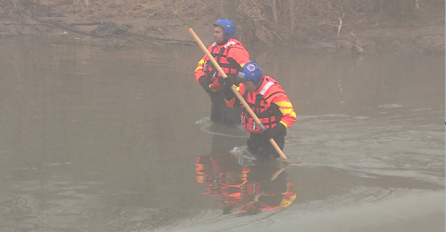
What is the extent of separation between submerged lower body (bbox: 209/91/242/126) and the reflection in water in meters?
1.22

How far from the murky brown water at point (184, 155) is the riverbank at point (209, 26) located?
604 cm

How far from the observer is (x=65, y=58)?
14305 mm

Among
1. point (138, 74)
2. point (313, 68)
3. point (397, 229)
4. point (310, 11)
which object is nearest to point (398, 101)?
point (313, 68)

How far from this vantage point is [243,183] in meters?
5.91

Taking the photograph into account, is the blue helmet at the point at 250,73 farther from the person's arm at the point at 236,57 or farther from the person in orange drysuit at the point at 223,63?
the person's arm at the point at 236,57

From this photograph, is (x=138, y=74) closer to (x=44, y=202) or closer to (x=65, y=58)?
(x=65, y=58)

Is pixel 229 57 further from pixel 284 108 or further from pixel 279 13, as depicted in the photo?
pixel 279 13

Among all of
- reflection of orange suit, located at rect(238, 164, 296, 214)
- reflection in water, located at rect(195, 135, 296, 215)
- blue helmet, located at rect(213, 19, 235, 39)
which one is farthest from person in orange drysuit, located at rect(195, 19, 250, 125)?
reflection of orange suit, located at rect(238, 164, 296, 214)

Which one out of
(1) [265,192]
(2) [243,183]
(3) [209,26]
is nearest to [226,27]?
(2) [243,183]

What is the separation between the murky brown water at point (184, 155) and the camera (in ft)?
16.1

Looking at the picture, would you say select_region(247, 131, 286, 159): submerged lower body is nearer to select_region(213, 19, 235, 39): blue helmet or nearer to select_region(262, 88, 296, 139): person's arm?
select_region(262, 88, 296, 139): person's arm

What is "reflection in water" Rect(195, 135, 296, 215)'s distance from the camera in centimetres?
524

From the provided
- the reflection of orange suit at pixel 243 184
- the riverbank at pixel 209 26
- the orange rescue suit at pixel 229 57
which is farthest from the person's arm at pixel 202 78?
the riverbank at pixel 209 26

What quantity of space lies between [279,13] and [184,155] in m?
14.0
